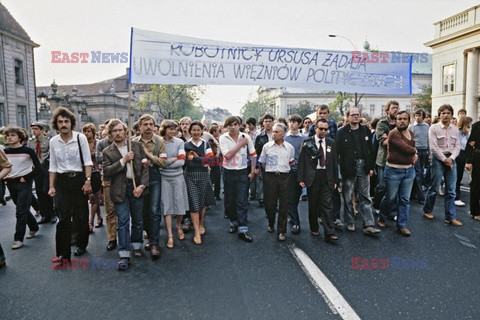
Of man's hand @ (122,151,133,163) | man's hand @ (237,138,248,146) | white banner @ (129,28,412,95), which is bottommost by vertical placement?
man's hand @ (122,151,133,163)

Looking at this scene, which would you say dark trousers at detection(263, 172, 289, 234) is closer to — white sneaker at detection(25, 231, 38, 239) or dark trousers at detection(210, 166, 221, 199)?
dark trousers at detection(210, 166, 221, 199)

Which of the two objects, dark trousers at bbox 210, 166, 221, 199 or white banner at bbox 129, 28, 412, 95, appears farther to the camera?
dark trousers at bbox 210, 166, 221, 199

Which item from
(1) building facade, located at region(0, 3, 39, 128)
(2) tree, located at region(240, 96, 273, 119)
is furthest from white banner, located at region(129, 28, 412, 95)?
(2) tree, located at region(240, 96, 273, 119)

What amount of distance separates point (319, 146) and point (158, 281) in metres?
3.22

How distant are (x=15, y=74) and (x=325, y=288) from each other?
35.3m

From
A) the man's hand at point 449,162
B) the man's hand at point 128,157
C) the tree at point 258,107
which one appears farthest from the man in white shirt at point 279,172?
the tree at point 258,107

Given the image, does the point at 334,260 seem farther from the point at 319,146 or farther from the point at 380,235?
the point at 319,146

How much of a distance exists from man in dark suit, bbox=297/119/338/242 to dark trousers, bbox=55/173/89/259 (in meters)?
3.37

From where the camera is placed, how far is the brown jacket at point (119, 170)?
4.57 metres

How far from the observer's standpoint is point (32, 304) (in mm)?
3473

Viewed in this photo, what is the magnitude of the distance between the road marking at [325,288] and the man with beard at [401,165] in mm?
2016

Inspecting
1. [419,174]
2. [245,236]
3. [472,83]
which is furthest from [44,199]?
[472,83]

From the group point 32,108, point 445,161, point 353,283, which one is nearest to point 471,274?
point 353,283

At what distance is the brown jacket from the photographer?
15.0ft
